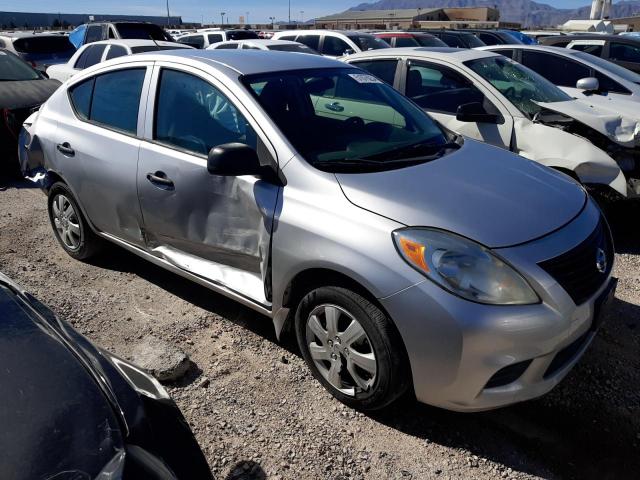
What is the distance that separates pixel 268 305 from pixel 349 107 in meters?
1.35

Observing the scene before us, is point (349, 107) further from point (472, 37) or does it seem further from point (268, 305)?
point (472, 37)

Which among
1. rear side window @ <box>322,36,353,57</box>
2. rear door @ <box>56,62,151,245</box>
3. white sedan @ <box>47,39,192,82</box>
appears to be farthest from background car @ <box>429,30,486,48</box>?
rear door @ <box>56,62,151,245</box>

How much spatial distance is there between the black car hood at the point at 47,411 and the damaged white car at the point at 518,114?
13.7 ft

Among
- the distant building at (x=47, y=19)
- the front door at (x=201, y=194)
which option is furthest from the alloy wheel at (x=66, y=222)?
the distant building at (x=47, y=19)

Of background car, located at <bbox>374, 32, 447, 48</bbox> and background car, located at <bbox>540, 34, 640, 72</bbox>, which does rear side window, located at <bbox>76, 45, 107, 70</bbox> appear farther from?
background car, located at <bbox>540, 34, 640, 72</bbox>

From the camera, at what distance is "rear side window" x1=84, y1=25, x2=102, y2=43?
13.1 metres

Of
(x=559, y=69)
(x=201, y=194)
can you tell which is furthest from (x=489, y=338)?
(x=559, y=69)

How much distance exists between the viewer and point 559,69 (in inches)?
291

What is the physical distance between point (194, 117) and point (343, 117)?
91cm

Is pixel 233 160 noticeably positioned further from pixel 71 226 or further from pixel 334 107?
pixel 71 226

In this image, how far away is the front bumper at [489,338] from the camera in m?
2.22

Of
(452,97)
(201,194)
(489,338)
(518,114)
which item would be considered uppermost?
(452,97)

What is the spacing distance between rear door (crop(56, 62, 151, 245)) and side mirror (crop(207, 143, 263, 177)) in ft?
3.32

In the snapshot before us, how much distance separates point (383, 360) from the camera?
2.47 m
